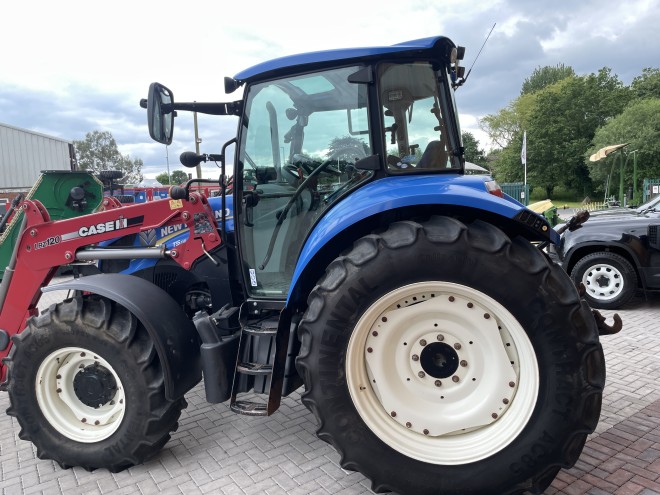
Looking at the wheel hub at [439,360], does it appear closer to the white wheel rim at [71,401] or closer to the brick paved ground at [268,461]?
the brick paved ground at [268,461]

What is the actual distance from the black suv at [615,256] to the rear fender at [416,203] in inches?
170

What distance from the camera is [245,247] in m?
3.33

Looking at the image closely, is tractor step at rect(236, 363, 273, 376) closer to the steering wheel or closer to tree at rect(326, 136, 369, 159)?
the steering wheel

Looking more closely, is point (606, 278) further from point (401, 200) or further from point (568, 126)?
point (568, 126)

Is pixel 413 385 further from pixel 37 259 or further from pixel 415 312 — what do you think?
pixel 37 259

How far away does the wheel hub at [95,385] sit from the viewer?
3.15 m

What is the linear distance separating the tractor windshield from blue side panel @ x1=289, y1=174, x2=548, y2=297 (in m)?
0.25

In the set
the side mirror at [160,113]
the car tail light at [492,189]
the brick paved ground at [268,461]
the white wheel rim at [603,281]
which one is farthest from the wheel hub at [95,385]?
the white wheel rim at [603,281]

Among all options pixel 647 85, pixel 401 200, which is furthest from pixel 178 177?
pixel 647 85

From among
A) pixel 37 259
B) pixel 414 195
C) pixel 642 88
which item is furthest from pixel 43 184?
pixel 642 88

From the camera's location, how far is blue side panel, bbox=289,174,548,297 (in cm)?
246

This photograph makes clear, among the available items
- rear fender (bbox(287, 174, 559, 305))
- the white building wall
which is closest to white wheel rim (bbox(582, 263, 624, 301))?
rear fender (bbox(287, 174, 559, 305))

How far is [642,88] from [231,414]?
53750mm

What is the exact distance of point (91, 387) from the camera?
3.15m
